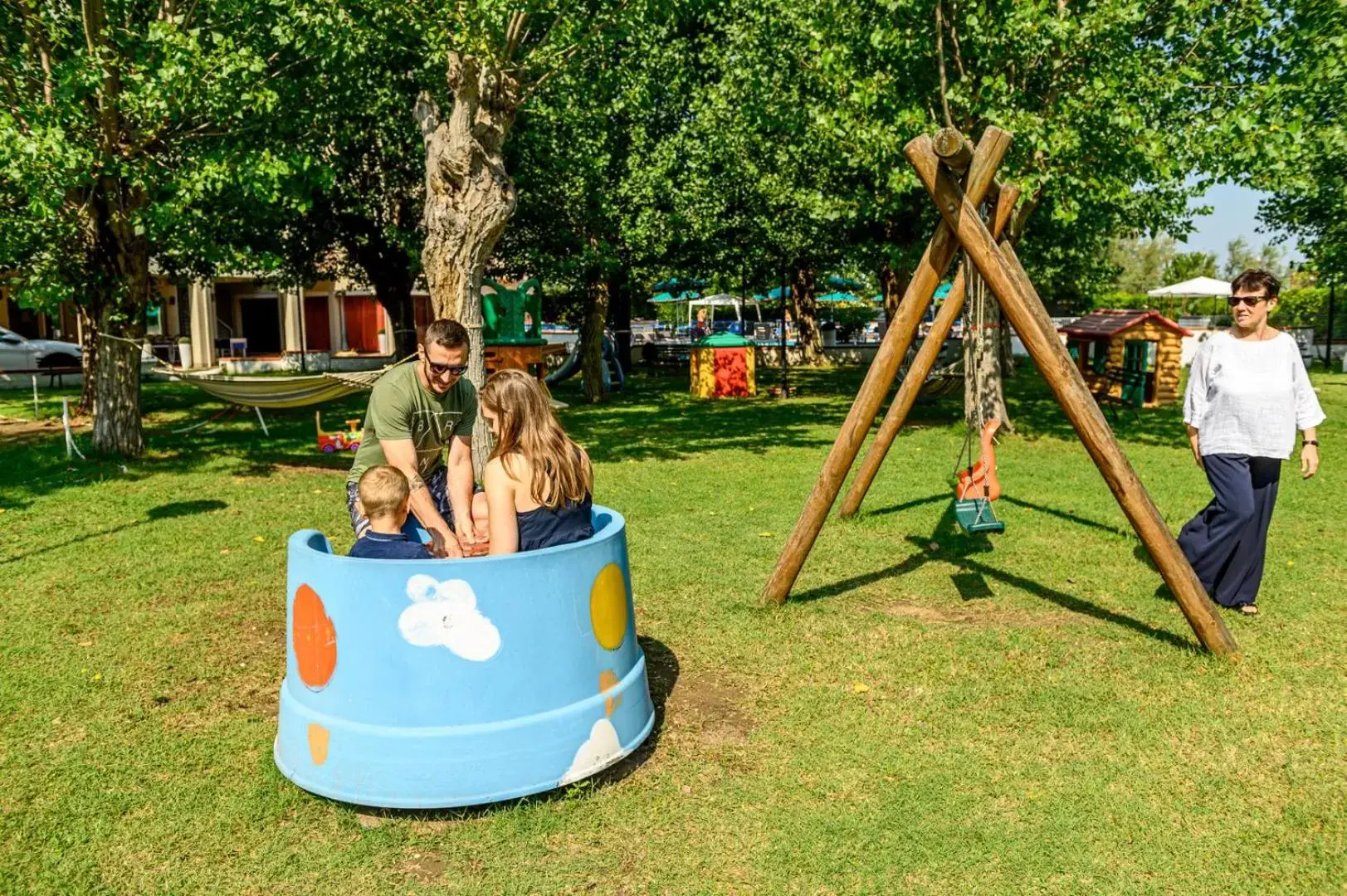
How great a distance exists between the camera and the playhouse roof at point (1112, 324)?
1883cm

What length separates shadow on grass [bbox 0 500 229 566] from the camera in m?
7.69

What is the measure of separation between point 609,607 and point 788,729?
106cm

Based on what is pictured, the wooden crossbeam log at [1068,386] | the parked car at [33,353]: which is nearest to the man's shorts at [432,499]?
the wooden crossbeam log at [1068,386]

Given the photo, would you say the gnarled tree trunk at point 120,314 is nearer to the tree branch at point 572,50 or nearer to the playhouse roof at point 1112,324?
the tree branch at point 572,50

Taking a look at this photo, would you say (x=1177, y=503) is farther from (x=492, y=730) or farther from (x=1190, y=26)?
(x=492, y=730)

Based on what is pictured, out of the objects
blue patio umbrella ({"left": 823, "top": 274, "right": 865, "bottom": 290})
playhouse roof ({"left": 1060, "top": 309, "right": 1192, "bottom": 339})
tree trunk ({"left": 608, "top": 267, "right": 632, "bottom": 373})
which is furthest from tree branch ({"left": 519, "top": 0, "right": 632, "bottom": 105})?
blue patio umbrella ({"left": 823, "top": 274, "right": 865, "bottom": 290})

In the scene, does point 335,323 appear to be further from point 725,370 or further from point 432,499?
point 432,499

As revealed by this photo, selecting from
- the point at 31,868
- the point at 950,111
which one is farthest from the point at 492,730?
the point at 950,111

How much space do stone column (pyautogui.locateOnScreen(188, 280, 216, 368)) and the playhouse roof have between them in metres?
28.6

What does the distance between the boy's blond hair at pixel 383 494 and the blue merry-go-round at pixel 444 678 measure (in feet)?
1.19

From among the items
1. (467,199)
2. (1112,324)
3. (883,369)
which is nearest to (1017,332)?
(883,369)

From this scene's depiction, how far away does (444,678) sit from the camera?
11.9 ft

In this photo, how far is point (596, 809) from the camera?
12.3ft

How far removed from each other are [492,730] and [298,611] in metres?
0.90
